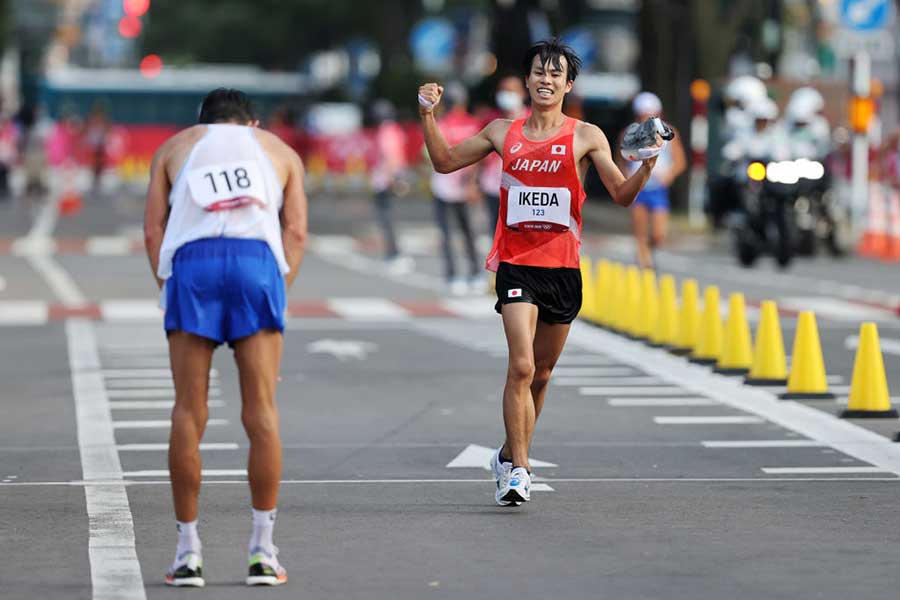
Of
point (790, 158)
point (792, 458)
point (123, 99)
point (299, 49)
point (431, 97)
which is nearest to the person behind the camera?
point (431, 97)

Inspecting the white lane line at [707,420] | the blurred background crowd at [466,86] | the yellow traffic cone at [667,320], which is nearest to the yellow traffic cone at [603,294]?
the blurred background crowd at [466,86]

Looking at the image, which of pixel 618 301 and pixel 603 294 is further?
pixel 603 294

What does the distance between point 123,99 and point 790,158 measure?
60.0 meters

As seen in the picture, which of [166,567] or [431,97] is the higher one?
[431,97]

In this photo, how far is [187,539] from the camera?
7367 mm

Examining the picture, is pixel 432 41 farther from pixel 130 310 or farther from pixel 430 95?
pixel 430 95

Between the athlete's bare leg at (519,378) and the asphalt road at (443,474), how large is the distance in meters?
0.32

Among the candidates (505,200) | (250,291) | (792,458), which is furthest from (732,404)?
(250,291)

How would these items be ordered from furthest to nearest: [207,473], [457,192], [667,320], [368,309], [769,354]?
[457,192] < [368,309] < [667,320] < [769,354] < [207,473]

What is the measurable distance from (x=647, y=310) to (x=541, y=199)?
7.68 m

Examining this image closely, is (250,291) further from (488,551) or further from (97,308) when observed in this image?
(97,308)

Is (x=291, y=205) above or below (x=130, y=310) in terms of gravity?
above

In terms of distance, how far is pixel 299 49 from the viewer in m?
89.3

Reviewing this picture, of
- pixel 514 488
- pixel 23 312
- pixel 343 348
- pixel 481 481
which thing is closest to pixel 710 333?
pixel 343 348
